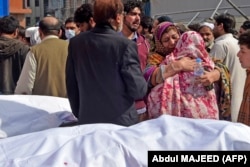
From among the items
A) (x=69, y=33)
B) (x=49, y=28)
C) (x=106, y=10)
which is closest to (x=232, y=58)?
(x=49, y=28)

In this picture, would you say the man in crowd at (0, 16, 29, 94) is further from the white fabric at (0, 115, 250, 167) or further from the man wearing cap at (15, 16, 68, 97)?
the white fabric at (0, 115, 250, 167)

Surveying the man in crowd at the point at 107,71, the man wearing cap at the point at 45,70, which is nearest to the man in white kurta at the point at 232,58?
the man wearing cap at the point at 45,70

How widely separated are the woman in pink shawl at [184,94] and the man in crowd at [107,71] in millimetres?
249

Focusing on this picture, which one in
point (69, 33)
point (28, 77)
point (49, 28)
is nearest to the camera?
point (28, 77)

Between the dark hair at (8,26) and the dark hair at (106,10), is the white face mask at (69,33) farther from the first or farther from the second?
the dark hair at (106,10)

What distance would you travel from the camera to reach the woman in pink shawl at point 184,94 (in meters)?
3.62

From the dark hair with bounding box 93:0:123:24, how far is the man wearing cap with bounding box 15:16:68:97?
101 cm

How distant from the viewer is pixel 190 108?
363 cm

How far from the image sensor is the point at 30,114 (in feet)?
11.3

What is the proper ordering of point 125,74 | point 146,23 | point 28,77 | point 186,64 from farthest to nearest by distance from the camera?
point 146,23 → point 28,77 → point 186,64 → point 125,74

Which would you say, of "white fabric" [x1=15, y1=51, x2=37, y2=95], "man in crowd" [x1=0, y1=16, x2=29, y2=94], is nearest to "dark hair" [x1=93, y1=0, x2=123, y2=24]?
"white fabric" [x1=15, y1=51, x2=37, y2=95]

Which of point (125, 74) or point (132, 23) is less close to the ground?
point (132, 23)

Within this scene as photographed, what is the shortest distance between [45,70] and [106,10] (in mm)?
1105

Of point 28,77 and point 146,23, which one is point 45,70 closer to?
point 28,77
